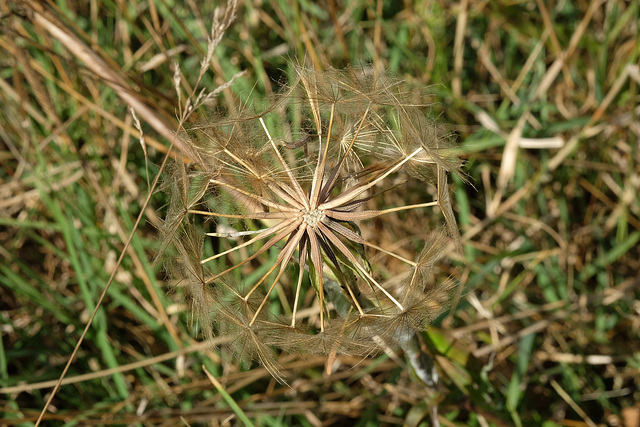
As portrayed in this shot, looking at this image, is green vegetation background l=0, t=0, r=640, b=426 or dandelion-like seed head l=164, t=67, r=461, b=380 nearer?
dandelion-like seed head l=164, t=67, r=461, b=380

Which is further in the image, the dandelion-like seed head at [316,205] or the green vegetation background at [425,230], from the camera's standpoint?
the green vegetation background at [425,230]

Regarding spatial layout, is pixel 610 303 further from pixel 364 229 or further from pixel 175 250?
pixel 175 250

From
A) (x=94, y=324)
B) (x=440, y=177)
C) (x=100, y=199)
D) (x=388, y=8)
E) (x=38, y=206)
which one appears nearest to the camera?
(x=440, y=177)

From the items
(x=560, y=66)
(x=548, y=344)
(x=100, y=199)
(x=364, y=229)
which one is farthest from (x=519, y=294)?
(x=100, y=199)

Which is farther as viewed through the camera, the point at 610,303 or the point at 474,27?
the point at 474,27

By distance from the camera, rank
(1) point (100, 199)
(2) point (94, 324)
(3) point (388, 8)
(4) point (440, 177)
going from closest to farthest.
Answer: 1. (4) point (440, 177)
2. (2) point (94, 324)
3. (1) point (100, 199)
4. (3) point (388, 8)
